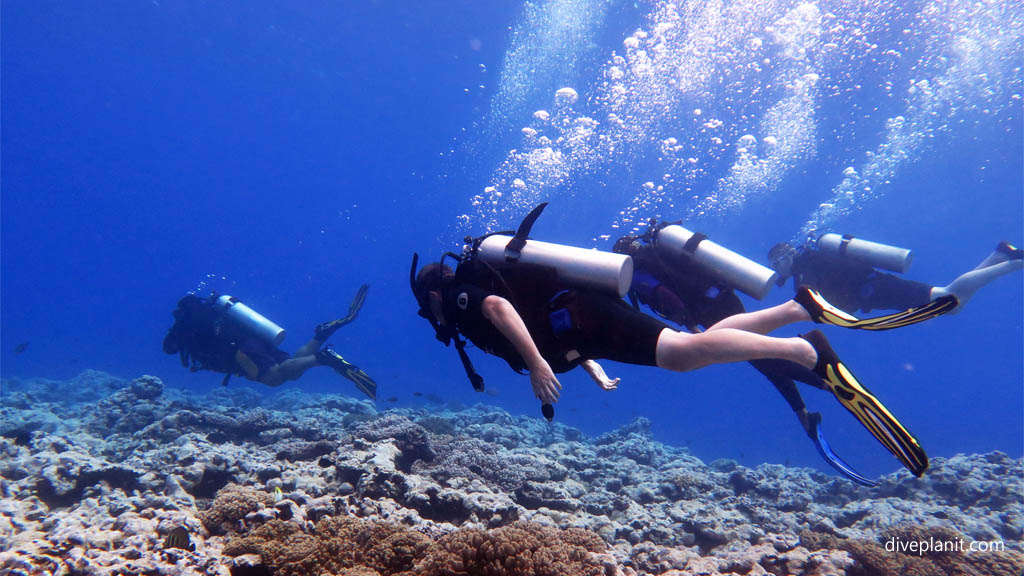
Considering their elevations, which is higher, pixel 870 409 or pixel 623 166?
pixel 623 166

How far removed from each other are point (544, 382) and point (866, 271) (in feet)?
31.7

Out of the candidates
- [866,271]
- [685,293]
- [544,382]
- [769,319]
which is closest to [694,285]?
[685,293]

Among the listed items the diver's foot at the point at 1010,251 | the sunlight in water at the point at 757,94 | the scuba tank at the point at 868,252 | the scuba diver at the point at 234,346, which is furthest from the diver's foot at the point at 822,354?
the sunlight in water at the point at 757,94

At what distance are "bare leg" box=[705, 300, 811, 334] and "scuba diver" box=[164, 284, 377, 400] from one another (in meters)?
10.6

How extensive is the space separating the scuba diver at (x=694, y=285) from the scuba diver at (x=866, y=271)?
2.75 m

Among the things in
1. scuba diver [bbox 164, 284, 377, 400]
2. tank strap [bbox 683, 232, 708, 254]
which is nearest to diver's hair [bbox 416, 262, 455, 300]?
tank strap [bbox 683, 232, 708, 254]

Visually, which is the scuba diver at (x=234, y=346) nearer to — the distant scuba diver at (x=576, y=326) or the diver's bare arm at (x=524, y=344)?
the distant scuba diver at (x=576, y=326)

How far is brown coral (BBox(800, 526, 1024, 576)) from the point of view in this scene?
5.04 m

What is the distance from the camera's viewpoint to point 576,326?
3.61 metres

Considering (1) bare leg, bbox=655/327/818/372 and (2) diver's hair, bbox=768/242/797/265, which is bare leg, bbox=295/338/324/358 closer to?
(1) bare leg, bbox=655/327/818/372

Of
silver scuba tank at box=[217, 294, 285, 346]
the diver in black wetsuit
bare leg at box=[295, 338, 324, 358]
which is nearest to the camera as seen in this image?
the diver in black wetsuit

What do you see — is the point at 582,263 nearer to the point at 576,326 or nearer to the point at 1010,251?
the point at 576,326

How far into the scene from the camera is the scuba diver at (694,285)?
5.95 m


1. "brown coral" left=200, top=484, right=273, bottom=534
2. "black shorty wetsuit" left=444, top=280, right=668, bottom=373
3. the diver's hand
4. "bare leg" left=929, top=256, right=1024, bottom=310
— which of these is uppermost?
"bare leg" left=929, top=256, right=1024, bottom=310
